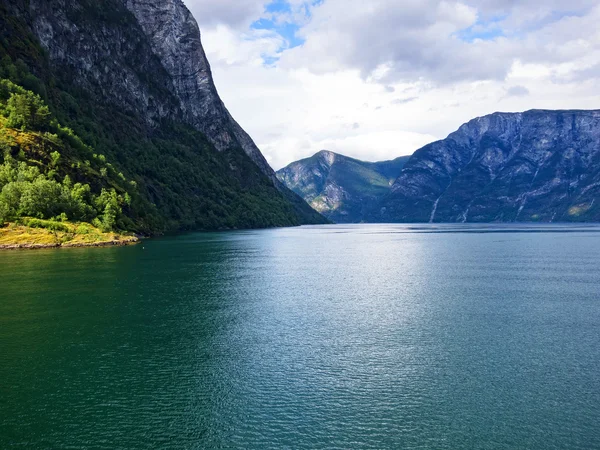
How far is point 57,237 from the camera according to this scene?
148 m

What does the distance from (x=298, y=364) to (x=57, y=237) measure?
135126mm

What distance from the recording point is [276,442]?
89.9 feet

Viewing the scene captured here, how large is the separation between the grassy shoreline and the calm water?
6405 cm

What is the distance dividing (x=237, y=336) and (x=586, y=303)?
52114 millimetres

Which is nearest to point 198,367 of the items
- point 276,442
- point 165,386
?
point 165,386

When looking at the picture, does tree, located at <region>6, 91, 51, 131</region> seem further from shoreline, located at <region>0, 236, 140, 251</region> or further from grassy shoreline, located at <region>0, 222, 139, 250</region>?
shoreline, located at <region>0, 236, 140, 251</region>

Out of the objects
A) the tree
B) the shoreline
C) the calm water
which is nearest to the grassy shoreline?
the shoreline

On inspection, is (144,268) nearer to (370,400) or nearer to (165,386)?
(165,386)

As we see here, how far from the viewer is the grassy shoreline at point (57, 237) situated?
140 m

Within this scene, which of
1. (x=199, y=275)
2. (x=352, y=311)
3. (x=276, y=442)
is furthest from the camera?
(x=199, y=275)

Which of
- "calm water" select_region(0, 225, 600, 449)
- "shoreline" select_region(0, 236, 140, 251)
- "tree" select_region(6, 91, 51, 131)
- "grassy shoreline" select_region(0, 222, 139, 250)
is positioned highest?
"tree" select_region(6, 91, 51, 131)

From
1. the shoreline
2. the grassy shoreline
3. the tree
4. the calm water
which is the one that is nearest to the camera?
the calm water

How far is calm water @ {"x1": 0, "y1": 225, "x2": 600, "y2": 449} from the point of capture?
28781 millimetres

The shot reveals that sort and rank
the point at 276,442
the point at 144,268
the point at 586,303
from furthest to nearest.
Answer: the point at 144,268 → the point at 586,303 → the point at 276,442
